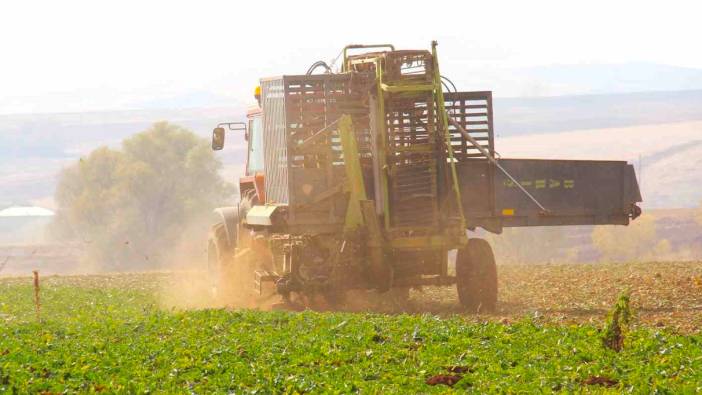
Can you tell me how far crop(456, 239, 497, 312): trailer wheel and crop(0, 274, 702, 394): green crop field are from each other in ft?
9.59

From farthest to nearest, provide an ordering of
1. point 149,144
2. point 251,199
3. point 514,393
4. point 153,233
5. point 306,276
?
1. point 149,144
2. point 153,233
3. point 251,199
4. point 306,276
5. point 514,393

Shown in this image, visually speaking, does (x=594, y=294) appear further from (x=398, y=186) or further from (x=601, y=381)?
(x=601, y=381)

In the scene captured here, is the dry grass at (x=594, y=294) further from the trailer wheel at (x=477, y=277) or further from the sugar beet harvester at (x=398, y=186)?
the sugar beet harvester at (x=398, y=186)

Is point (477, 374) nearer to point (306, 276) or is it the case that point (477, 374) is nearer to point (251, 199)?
point (306, 276)

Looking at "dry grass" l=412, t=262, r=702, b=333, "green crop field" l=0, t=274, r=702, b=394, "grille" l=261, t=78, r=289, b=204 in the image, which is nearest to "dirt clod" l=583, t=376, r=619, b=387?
"green crop field" l=0, t=274, r=702, b=394

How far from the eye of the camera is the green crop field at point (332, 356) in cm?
1213

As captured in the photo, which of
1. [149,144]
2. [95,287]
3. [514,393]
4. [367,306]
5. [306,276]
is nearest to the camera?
[514,393]

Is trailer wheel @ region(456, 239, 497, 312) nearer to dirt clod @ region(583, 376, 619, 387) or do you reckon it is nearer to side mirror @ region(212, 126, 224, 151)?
side mirror @ region(212, 126, 224, 151)

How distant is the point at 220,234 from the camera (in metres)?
25.2

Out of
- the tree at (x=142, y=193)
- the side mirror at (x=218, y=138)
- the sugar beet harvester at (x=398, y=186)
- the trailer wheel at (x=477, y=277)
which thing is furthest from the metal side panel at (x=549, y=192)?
the tree at (x=142, y=193)

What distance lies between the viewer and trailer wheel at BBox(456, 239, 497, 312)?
68.7 feet

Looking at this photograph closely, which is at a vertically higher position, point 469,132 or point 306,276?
point 469,132

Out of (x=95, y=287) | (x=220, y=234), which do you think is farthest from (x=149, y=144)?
(x=220, y=234)

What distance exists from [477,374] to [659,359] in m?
2.13
